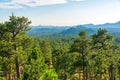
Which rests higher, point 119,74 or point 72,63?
point 72,63

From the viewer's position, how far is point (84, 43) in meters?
47.8

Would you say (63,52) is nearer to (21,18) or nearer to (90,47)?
(90,47)

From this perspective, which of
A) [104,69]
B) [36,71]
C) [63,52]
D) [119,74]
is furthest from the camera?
[119,74]

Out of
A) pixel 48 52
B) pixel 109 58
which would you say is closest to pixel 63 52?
pixel 109 58

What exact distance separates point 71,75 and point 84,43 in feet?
27.5

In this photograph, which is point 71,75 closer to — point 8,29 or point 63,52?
point 63,52

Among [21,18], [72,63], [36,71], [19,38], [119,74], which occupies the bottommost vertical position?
[119,74]

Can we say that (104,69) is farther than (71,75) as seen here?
No

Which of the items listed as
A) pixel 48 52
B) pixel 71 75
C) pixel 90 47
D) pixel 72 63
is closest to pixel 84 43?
pixel 90 47

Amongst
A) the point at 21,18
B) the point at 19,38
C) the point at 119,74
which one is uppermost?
the point at 21,18

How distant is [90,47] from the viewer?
4884 centimetres

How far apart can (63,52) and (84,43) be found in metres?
5.37

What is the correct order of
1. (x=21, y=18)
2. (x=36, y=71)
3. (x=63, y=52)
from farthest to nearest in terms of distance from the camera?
(x=63, y=52), (x=21, y=18), (x=36, y=71)

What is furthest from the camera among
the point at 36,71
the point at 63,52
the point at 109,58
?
the point at 63,52
